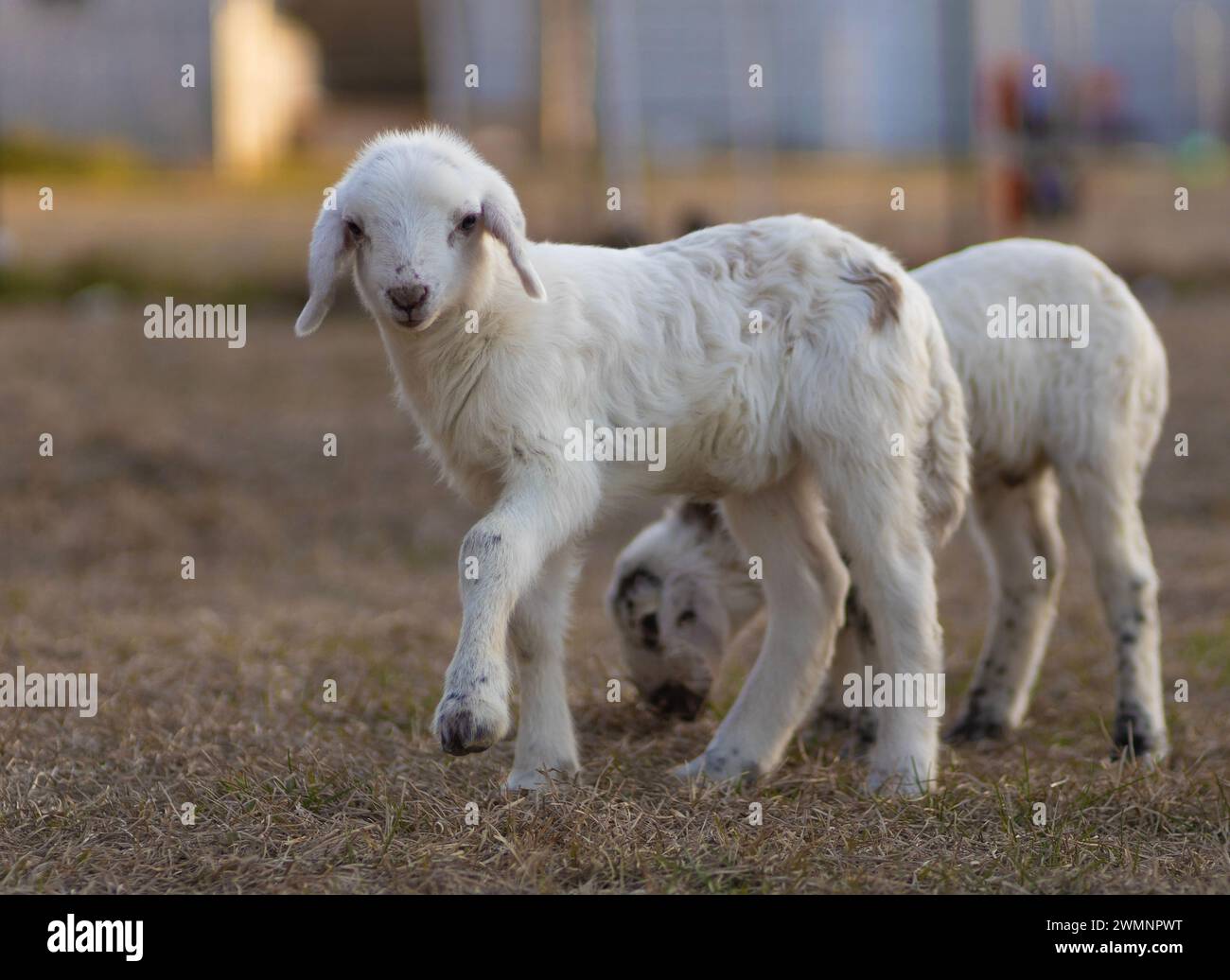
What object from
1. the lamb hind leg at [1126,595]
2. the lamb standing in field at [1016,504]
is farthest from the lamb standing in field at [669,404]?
the lamb hind leg at [1126,595]

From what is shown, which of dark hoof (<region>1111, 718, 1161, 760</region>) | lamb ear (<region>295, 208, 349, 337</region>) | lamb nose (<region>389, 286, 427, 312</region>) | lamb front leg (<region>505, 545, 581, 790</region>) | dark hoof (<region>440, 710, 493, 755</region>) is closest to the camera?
dark hoof (<region>440, 710, 493, 755</region>)

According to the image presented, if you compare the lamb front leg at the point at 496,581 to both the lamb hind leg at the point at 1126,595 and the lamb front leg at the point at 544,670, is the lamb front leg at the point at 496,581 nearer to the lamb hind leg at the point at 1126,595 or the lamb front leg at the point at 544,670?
the lamb front leg at the point at 544,670

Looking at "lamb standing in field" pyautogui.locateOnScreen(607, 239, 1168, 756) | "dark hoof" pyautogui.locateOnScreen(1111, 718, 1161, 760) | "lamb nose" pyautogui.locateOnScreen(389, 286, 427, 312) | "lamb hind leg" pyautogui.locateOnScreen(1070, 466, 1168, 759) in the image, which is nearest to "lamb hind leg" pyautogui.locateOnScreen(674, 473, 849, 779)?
"lamb standing in field" pyautogui.locateOnScreen(607, 239, 1168, 756)

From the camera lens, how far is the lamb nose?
4004 mm

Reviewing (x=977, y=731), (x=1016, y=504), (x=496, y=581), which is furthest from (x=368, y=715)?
(x=1016, y=504)

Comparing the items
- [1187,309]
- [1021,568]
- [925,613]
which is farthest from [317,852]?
[1187,309]

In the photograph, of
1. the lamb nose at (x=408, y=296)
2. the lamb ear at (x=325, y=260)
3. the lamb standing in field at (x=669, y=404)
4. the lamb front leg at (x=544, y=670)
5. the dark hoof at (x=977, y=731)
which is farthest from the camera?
the dark hoof at (x=977, y=731)

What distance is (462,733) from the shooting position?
3869 millimetres

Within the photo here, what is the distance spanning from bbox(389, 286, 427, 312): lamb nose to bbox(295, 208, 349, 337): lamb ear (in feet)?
1.01

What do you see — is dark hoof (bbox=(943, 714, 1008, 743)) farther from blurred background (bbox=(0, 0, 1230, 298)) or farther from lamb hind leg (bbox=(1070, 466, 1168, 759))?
blurred background (bbox=(0, 0, 1230, 298))

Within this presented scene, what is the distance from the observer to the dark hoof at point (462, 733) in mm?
3869

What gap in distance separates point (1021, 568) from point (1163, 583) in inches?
97.7

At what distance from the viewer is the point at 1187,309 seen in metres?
14.1
